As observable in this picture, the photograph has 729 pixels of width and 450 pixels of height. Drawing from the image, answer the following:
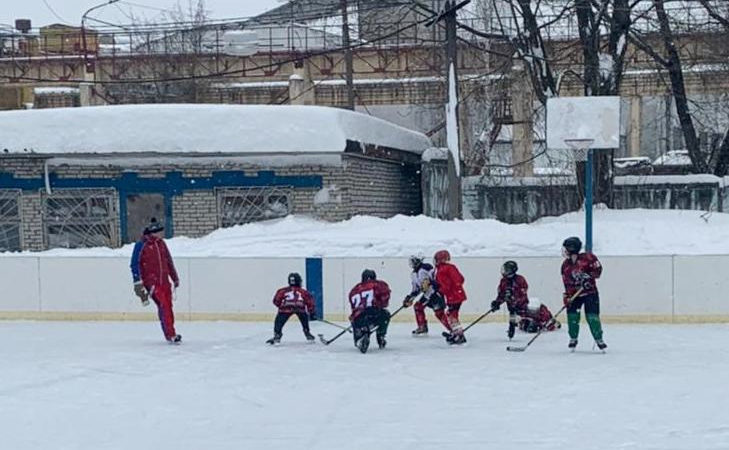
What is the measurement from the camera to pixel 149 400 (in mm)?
7652

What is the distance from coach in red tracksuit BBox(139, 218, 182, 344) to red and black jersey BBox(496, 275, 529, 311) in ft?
11.9

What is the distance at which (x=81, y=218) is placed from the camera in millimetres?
16438

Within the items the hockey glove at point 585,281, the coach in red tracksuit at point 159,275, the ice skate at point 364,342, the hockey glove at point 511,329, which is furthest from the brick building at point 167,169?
the hockey glove at point 585,281

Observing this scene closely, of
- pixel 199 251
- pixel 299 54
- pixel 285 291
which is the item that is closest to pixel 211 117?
A: pixel 199 251

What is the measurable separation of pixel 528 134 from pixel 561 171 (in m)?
1.36

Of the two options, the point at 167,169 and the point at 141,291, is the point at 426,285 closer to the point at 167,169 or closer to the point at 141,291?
the point at 141,291

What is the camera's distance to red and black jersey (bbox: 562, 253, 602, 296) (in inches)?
389

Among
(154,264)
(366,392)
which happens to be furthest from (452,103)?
(366,392)

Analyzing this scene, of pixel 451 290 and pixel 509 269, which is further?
pixel 509 269

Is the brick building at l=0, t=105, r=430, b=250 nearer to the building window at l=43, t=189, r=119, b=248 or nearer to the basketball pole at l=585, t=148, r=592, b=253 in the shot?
the building window at l=43, t=189, r=119, b=248

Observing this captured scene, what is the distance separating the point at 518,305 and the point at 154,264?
409cm

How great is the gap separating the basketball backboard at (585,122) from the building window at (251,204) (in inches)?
194

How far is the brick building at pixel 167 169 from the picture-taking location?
15844mm

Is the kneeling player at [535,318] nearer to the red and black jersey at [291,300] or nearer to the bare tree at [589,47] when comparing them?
A: the red and black jersey at [291,300]
